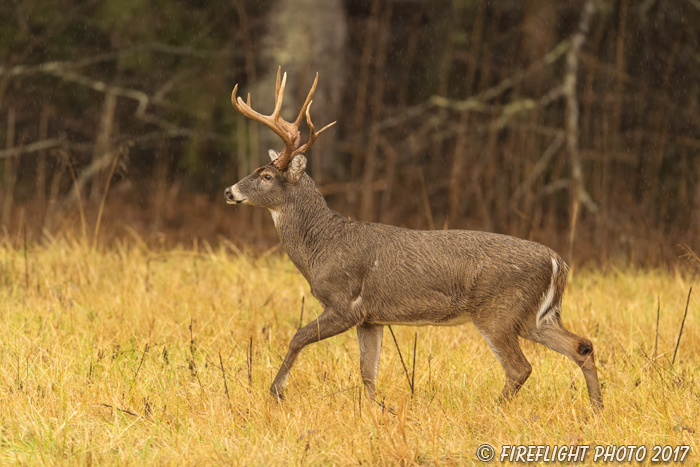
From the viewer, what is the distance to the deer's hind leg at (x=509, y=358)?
4230 mm

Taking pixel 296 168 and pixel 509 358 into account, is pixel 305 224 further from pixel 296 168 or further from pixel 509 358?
pixel 509 358

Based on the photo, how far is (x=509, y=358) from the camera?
4.25 meters

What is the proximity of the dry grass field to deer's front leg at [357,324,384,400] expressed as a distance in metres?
0.07

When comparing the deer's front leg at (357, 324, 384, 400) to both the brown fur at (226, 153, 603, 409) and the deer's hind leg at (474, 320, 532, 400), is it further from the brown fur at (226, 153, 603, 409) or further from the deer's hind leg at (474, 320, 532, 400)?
the deer's hind leg at (474, 320, 532, 400)

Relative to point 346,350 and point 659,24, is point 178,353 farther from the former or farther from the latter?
point 659,24

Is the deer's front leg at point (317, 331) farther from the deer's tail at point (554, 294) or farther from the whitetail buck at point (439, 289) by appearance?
the deer's tail at point (554, 294)

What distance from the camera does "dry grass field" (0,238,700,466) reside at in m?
3.61

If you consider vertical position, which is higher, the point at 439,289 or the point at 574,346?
the point at 439,289

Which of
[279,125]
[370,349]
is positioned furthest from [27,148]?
[370,349]

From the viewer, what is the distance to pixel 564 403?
4.21 metres

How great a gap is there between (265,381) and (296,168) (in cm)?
115

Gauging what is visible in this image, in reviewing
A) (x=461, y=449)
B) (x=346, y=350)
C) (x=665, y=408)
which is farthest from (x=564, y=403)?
(x=346, y=350)

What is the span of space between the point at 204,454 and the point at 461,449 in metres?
1.05

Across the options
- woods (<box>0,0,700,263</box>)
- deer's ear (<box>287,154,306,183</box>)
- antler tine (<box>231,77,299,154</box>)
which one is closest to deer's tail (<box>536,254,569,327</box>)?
deer's ear (<box>287,154,306,183</box>)
